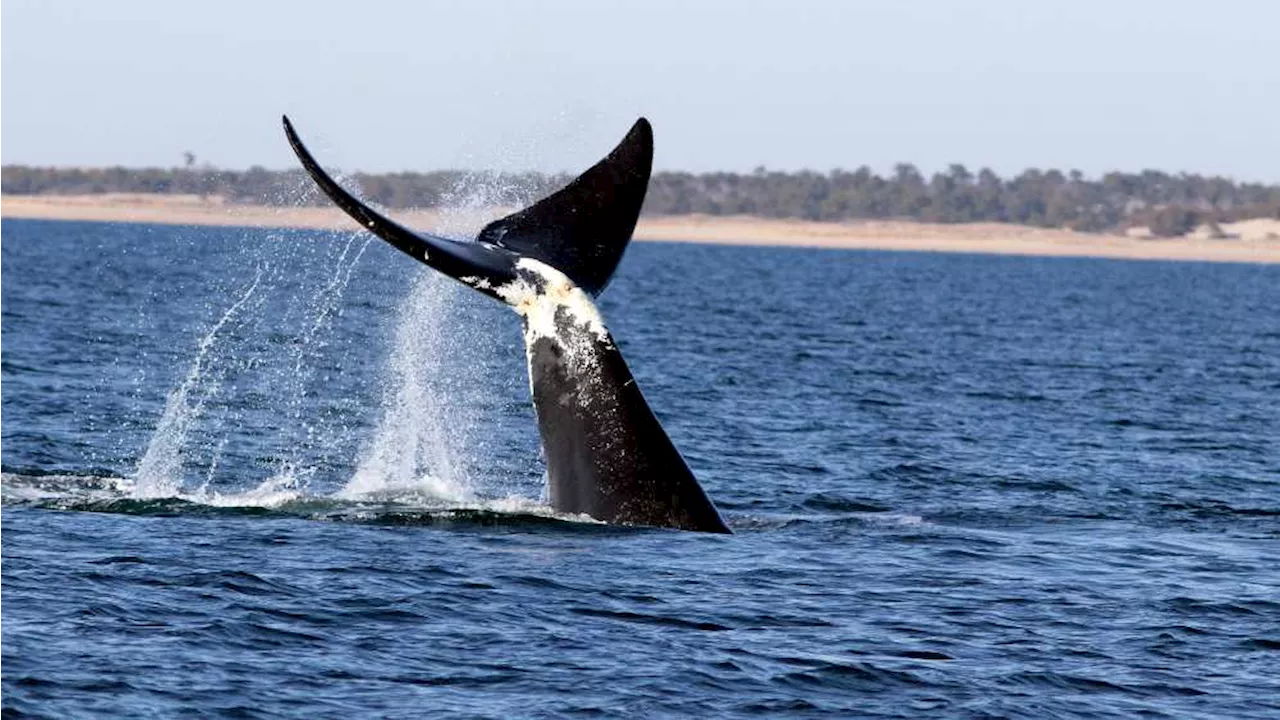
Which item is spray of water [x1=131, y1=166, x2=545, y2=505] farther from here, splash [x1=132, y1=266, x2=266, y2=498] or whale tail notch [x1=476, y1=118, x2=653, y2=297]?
whale tail notch [x1=476, y1=118, x2=653, y2=297]

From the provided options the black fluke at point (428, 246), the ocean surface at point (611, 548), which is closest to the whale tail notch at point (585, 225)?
the black fluke at point (428, 246)

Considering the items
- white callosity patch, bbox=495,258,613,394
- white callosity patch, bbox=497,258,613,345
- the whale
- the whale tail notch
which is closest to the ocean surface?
the whale

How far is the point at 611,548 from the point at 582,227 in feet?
6.79

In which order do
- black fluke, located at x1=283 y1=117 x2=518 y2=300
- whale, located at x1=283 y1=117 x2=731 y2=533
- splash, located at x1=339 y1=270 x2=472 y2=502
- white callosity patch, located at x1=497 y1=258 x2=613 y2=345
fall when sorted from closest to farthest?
black fluke, located at x1=283 y1=117 x2=518 y2=300 → whale, located at x1=283 y1=117 x2=731 y2=533 → white callosity patch, located at x1=497 y1=258 x2=613 y2=345 → splash, located at x1=339 y1=270 x2=472 y2=502

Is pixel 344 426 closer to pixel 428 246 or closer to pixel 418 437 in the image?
pixel 418 437

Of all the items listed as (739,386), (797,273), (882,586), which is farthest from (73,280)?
(797,273)

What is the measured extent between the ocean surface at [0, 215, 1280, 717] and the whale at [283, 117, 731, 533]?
1.80 ft

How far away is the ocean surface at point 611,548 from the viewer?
11.1 metres

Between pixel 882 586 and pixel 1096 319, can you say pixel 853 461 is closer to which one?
pixel 882 586

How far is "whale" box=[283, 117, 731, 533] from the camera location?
13.9 m

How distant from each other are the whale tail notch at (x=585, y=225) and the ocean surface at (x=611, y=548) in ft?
5.82

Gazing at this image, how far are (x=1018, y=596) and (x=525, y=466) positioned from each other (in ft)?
26.0

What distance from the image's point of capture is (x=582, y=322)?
46.1 feet

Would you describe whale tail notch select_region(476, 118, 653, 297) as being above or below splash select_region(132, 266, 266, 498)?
above
